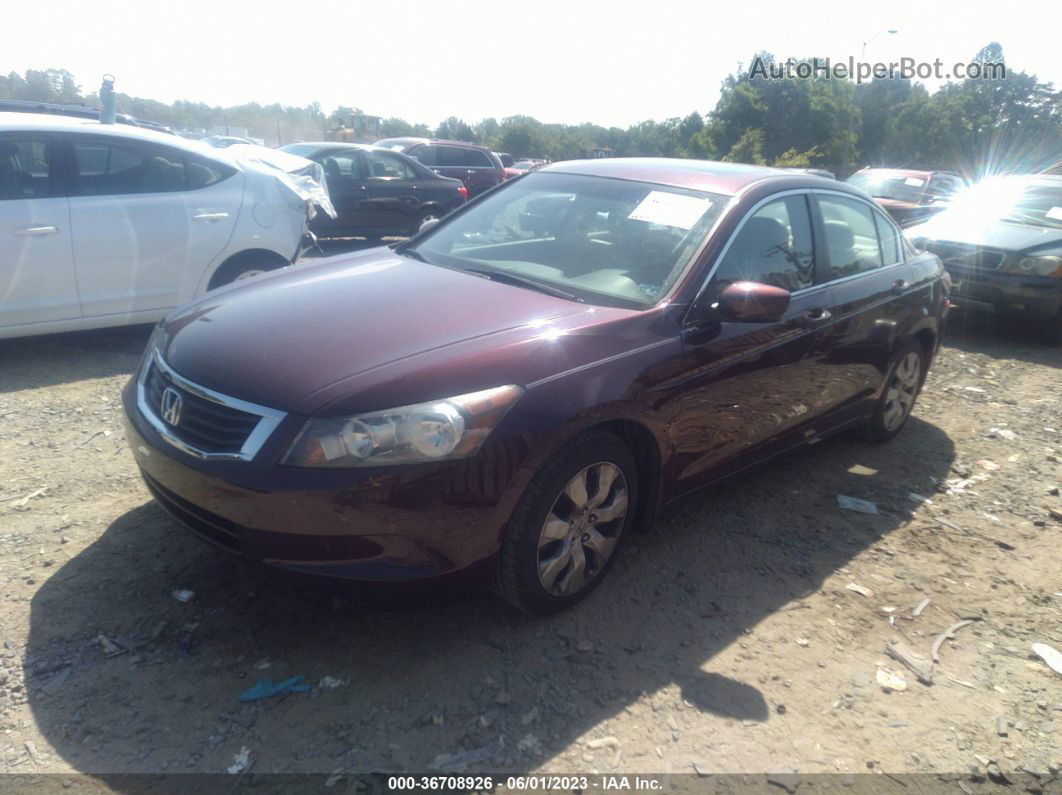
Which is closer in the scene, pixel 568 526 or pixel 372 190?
pixel 568 526

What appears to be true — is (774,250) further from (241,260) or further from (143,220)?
(143,220)

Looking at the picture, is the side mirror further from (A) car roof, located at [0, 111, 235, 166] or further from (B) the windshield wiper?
(A) car roof, located at [0, 111, 235, 166]

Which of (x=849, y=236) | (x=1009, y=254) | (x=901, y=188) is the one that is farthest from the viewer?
(x=901, y=188)

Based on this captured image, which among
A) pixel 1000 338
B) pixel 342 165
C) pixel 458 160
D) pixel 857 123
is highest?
pixel 857 123

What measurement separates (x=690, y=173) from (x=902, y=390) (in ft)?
7.34

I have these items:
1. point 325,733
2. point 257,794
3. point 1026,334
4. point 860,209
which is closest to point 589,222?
point 860,209

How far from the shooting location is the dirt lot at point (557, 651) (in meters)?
2.47

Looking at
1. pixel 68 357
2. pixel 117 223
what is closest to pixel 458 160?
pixel 117 223

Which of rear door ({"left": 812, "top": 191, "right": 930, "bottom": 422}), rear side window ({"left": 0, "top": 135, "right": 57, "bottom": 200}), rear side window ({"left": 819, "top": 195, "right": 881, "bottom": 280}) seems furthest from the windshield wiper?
rear side window ({"left": 0, "top": 135, "right": 57, "bottom": 200})

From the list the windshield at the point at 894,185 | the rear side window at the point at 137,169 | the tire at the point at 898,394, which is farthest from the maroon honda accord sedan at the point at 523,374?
the windshield at the point at 894,185

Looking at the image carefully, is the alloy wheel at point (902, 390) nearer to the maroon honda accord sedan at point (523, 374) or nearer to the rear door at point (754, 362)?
the maroon honda accord sedan at point (523, 374)

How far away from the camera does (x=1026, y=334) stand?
862 cm

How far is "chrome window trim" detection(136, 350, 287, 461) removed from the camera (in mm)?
2529

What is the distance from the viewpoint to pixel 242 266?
6.28 metres
